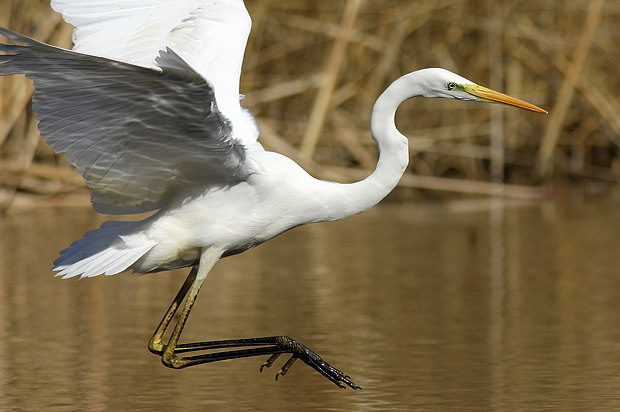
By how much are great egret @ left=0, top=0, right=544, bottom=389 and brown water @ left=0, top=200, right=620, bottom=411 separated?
1.10 feet

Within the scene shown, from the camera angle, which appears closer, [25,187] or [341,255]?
[341,255]

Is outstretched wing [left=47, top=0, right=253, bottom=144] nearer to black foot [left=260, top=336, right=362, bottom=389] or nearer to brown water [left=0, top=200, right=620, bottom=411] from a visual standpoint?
black foot [left=260, top=336, right=362, bottom=389]

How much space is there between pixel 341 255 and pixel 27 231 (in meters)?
2.75

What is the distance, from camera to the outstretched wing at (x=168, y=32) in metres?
5.66

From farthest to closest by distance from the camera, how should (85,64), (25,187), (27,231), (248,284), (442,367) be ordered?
(25,187), (27,231), (248,284), (442,367), (85,64)

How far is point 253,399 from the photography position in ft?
17.2

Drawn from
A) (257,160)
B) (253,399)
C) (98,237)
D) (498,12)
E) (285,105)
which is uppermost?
(498,12)

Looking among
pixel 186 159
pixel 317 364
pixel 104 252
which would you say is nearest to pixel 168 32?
pixel 186 159

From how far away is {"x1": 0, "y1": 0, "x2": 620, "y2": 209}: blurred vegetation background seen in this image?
1228 centimetres

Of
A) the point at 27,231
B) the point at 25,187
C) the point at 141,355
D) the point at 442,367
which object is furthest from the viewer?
the point at 25,187

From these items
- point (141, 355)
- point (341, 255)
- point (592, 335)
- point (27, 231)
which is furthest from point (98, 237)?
point (27, 231)

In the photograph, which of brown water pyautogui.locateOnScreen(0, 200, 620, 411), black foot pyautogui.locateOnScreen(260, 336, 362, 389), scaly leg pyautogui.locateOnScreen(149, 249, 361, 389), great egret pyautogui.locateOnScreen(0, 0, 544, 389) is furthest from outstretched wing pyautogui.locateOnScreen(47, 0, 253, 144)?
brown water pyautogui.locateOnScreen(0, 200, 620, 411)

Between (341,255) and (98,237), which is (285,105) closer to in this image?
(341,255)

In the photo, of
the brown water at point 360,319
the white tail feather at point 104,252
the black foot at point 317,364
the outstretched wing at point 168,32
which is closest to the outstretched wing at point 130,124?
the white tail feather at point 104,252
